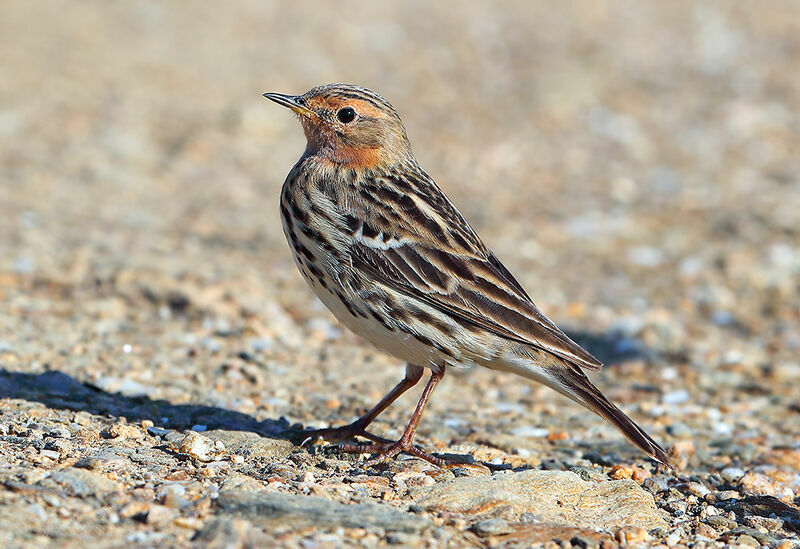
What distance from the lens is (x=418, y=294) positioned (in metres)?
5.83

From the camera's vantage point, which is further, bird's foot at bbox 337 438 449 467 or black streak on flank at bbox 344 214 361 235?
black streak on flank at bbox 344 214 361 235

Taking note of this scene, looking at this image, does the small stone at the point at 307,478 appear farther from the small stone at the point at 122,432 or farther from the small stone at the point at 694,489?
the small stone at the point at 694,489

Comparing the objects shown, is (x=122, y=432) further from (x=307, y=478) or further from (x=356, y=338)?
(x=356, y=338)

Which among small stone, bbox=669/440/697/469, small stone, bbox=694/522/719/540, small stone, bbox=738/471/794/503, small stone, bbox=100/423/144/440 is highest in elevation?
small stone, bbox=669/440/697/469

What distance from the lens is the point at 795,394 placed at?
824 cm

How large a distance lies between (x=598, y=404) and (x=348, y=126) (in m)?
2.31

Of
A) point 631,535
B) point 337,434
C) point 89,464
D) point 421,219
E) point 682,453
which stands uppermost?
point 421,219

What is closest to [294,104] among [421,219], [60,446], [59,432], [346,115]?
[346,115]

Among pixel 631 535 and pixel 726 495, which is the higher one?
pixel 726 495

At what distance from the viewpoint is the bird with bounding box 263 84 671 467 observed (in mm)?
5777

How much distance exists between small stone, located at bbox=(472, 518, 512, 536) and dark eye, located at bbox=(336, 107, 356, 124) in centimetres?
286

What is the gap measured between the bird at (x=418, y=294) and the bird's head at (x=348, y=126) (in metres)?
0.34

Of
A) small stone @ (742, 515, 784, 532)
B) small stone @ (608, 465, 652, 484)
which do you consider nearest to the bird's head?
small stone @ (608, 465, 652, 484)

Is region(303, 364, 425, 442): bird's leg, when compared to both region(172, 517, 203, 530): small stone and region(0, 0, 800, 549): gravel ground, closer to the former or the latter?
region(0, 0, 800, 549): gravel ground
